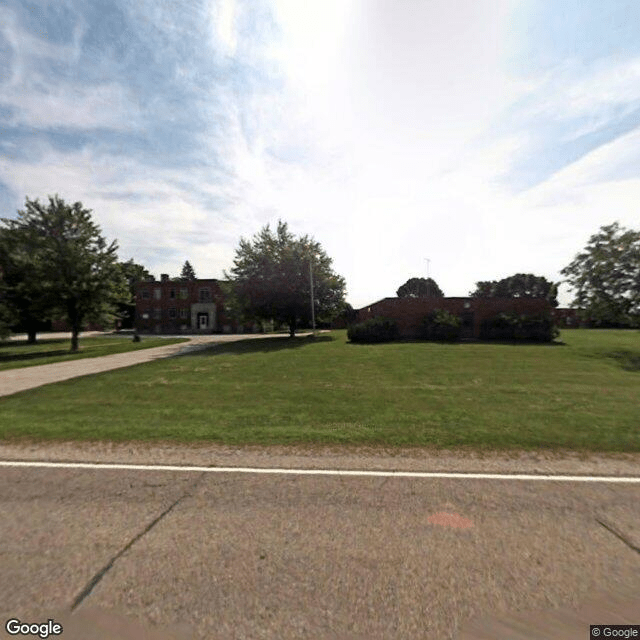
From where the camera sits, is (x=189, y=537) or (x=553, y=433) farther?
(x=553, y=433)

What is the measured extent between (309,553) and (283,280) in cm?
2787

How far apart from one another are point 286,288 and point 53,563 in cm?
2758

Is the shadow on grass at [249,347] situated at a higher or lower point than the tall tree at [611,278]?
lower

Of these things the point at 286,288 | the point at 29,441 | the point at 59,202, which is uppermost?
the point at 59,202

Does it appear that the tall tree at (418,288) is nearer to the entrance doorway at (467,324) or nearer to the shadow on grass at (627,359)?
the entrance doorway at (467,324)

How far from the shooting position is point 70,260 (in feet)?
77.6

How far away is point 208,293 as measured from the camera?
197 feet

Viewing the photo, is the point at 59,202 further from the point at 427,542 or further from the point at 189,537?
the point at 427,542

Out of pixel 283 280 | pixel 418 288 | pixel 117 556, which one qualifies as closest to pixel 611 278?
pixel 283 280

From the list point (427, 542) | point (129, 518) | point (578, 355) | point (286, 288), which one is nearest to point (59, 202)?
point (286, 288)

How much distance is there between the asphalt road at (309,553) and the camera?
92.4 inches

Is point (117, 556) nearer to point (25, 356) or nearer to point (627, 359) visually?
point (627, 359)

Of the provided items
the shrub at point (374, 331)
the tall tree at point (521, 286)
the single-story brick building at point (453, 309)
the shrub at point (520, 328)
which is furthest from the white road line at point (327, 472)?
the tall tree at point (521, 286)

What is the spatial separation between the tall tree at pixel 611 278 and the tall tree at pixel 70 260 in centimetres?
3740
